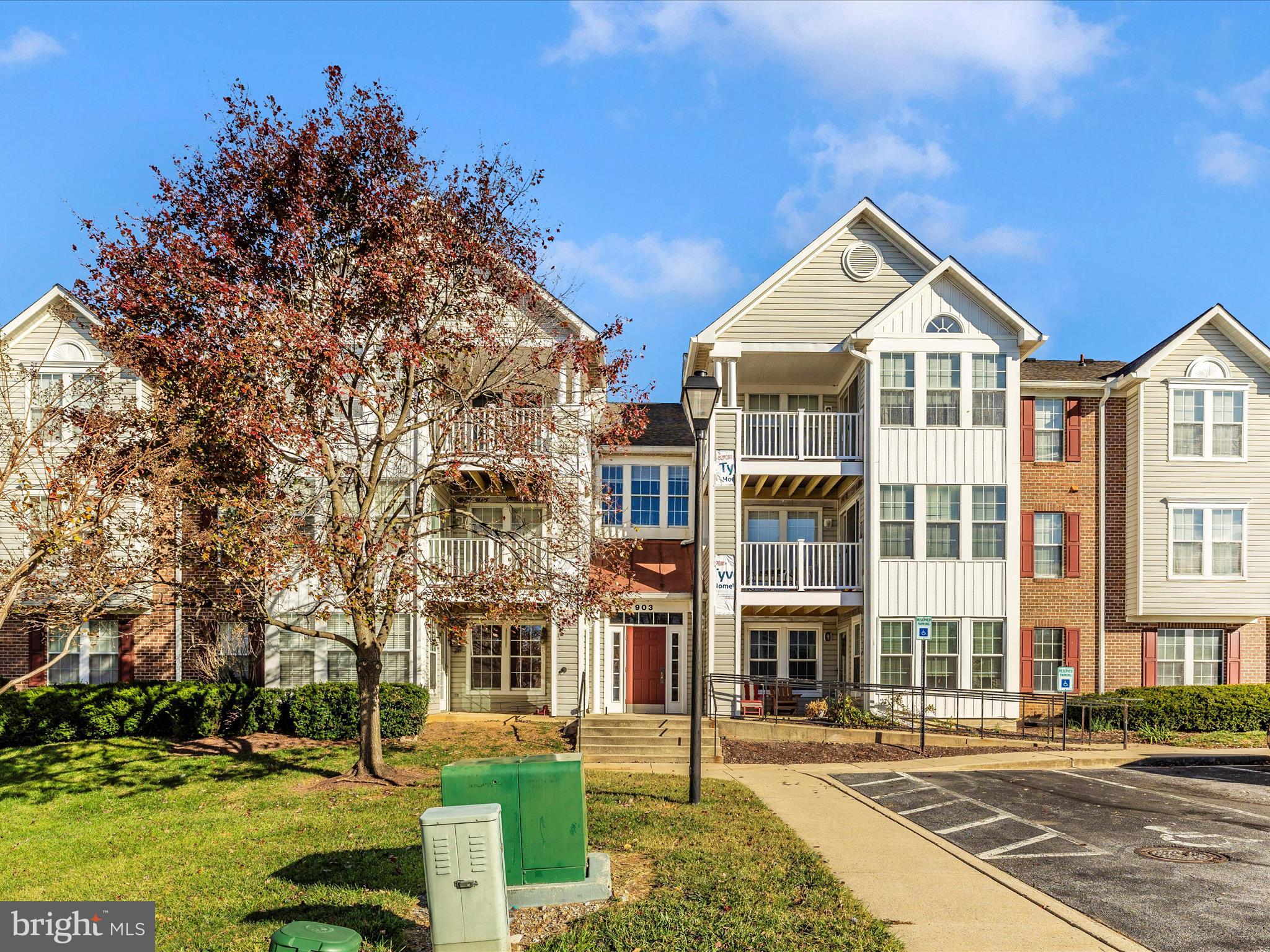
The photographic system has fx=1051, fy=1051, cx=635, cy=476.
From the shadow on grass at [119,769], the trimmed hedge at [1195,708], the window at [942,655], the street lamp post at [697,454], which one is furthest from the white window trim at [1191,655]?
the shadow on grass at [119,769]

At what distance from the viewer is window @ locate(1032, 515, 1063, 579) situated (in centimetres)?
2498

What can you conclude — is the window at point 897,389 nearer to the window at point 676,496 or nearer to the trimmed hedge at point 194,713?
the window at point 676,496

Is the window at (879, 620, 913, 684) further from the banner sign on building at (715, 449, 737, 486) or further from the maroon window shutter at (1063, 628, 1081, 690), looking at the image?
the banner sign on building at (715, 449, 737, 486)

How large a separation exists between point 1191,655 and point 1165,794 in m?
11.4

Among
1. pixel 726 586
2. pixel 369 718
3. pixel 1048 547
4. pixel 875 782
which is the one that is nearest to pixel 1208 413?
pixel 1048 547

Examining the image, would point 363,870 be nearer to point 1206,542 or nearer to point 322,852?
point 322,852

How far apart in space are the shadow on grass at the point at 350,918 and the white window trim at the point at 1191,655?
2168 cm

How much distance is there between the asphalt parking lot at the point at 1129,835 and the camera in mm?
8508

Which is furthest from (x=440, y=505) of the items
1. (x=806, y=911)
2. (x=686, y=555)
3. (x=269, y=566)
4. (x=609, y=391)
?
(x=806, y=911)

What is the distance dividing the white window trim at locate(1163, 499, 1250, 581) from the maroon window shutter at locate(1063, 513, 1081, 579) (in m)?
1.90

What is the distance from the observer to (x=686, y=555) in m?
25.9

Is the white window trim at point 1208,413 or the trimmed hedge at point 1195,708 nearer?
the trimmed hedge at point 1195,708

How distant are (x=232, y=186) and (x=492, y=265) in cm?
390

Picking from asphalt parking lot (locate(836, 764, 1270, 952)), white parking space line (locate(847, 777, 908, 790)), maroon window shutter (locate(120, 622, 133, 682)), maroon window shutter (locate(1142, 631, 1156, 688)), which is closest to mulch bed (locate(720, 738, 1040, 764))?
asphalt parking lot (locate(836, 764, 1270, 952))
